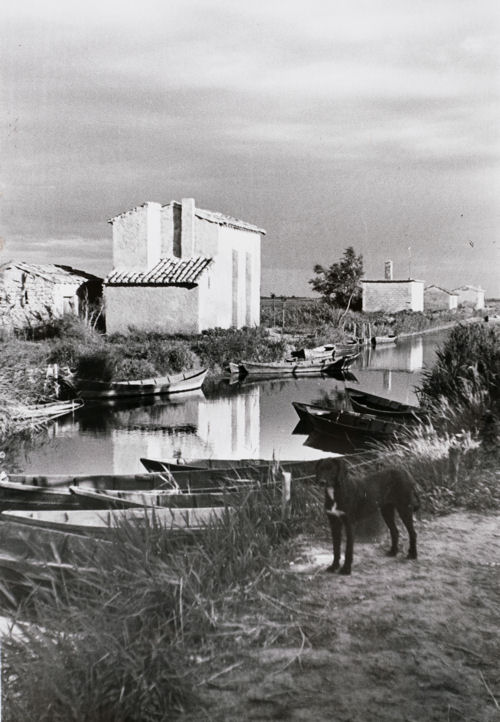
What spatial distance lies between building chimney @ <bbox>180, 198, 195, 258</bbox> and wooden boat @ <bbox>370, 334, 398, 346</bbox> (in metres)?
13.5

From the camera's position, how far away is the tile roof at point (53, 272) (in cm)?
2044

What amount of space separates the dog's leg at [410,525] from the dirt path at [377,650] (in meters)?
0.07

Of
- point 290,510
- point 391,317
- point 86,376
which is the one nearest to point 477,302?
point 391,317

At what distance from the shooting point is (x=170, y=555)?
10.8ft

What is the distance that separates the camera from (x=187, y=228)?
2064 cm

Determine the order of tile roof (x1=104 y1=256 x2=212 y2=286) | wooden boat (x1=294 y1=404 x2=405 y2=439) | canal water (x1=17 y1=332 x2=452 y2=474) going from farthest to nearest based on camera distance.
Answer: tile roof (x1=104 y1=256 x2=212 y2=286)
wooden boat (x1=294 y1=404 x2=405 y2=439)
canal water (x1=17 y1=332 x2=452 y2=474)

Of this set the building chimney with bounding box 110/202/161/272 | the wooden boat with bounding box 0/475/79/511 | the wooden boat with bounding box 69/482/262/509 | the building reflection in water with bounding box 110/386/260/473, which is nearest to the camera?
the wooden boat with bounding box 69/482/262/509

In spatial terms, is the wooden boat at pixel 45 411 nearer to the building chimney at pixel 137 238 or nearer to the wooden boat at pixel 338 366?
the building chimney at pixel 137 238

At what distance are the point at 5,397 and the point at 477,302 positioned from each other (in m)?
50.8

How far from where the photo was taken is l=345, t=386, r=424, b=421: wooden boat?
10.8 m

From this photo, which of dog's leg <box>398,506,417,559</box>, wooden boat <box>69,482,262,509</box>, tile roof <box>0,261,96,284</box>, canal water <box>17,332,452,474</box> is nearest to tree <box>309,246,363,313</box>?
canal water <box>17,332,452,474</box>

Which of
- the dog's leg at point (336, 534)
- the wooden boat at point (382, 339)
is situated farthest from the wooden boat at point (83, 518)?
the wooden boat at point (382, 339)

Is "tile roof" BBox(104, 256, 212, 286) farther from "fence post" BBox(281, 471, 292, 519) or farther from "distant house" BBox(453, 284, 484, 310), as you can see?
"distant house" BBox(453, 284, 484, 310)

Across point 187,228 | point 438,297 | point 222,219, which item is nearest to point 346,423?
point 187,228
